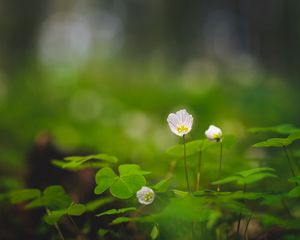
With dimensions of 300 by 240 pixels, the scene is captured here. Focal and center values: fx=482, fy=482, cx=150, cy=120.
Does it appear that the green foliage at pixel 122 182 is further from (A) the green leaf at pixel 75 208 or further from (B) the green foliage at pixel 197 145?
(B) the green foliage at pixel 197 145

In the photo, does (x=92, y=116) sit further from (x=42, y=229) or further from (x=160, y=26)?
(x=160, y=26)

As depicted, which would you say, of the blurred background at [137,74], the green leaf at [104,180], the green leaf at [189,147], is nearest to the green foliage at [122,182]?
the green leaf at [104,180]

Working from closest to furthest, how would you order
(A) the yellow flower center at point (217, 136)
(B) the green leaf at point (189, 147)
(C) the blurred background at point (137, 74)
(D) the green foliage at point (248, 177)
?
(D) the green foliage at point (248, 177) → (A) the yellow flower center at point (217, 136) → (B) the green leaf at point (189, 147) → (C) the blurred background at point (137, 74)

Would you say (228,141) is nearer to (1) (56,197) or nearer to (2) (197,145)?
(2) (197,145)

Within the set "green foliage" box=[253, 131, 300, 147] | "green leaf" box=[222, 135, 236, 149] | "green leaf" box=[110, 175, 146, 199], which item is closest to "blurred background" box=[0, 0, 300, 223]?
"green leaf" box=[222, 135, 236, 149]

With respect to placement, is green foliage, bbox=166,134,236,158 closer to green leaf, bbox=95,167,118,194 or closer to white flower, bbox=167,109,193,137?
white flower, bbox=167,109,193,137

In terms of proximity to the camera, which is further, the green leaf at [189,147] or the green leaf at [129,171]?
the green leaf at [189,147]

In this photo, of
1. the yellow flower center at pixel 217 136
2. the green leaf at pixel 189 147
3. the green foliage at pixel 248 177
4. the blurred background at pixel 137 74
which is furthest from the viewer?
the blurred background at pixel 137 74
